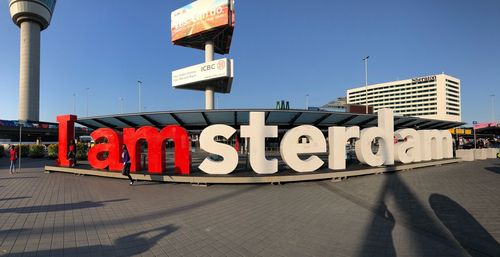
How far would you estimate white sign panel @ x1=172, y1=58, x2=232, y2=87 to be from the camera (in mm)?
32688

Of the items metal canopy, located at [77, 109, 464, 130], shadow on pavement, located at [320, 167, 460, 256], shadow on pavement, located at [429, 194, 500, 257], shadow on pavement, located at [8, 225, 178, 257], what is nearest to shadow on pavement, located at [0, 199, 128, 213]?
shadow on pavement, located at [8, 225, 178, 257]

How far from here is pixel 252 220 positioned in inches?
244

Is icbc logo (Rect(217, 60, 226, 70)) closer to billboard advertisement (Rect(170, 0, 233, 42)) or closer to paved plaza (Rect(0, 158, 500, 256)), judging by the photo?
billboard advertisement (Rect(170, 0, 233, 42))

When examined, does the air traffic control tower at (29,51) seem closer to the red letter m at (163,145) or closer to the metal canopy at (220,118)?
the metal canopy at (220,118)

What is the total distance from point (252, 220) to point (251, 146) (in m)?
4.93

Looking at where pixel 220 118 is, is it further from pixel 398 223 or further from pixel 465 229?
pixel 465 229

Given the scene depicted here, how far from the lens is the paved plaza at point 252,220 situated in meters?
4.63

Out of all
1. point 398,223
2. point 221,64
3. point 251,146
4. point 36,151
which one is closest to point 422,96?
point 221,64

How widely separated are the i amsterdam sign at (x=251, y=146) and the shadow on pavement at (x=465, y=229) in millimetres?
4809

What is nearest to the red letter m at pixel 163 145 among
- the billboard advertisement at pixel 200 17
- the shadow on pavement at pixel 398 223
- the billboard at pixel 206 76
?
the shadow on pavement at pixel 398 223

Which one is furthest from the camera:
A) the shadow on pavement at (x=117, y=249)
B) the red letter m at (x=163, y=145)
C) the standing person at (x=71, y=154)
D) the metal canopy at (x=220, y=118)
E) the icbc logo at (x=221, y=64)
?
the icbc logo at (x=221, y=64)

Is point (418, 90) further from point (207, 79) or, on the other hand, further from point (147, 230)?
point (147, 230)

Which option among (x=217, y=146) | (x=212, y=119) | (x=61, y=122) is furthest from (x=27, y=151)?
(x=217, y=146)

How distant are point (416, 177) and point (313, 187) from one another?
18.3 ft
